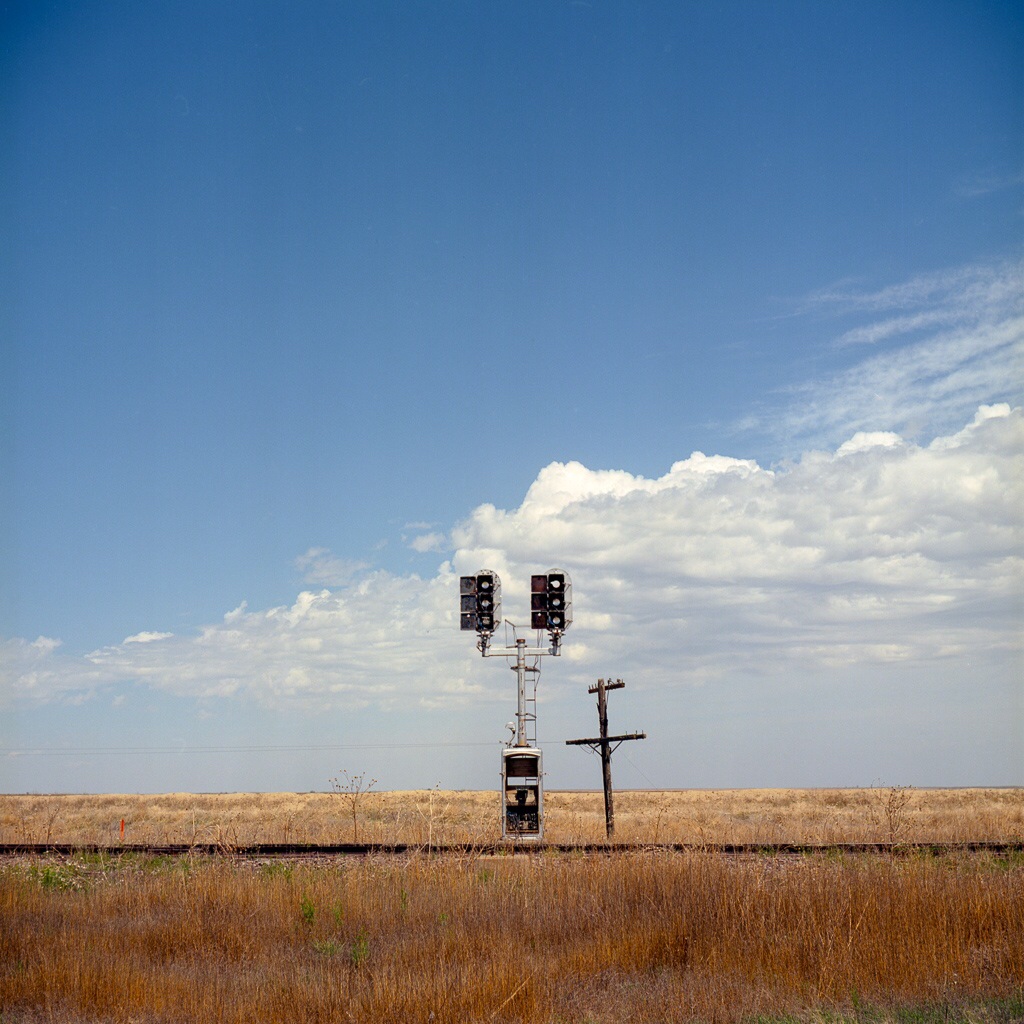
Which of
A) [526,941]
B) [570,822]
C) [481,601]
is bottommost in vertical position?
[570,822]

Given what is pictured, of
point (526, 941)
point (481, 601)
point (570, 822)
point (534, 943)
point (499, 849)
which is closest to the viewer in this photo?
point (534, 943)

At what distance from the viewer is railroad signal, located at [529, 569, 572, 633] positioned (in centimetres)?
2411

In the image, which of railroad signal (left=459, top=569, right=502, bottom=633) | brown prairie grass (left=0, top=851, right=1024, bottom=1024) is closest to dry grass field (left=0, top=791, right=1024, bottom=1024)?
brown prairie grass (left=0, top=851, right=1024, bottom=1024)

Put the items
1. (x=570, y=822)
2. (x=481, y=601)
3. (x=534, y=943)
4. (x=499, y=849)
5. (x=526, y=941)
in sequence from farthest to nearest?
(x=570, y=822) → (x=481, y=601) → (x=499, y=849) → (x=526, y=941) → (x=534, y=943)

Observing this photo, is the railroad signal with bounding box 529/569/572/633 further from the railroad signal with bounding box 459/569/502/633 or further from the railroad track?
the railroad track

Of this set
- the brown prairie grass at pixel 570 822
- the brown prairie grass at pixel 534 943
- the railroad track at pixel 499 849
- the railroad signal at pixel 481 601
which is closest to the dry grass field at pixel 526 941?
the brown prairie grass at pixel 534 943

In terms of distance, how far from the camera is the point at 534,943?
9906 mm

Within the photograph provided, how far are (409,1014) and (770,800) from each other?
142 feet

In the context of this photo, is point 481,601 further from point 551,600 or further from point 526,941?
point 526,941

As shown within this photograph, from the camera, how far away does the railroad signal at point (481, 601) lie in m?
24.0

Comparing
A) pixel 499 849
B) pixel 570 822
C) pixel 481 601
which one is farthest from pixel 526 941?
pixel 570 822

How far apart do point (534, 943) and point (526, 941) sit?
0.15m

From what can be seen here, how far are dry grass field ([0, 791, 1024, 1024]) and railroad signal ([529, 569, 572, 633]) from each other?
1016cm

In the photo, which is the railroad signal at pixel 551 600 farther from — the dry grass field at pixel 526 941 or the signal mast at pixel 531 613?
the dry grass field at pixel 526 941
